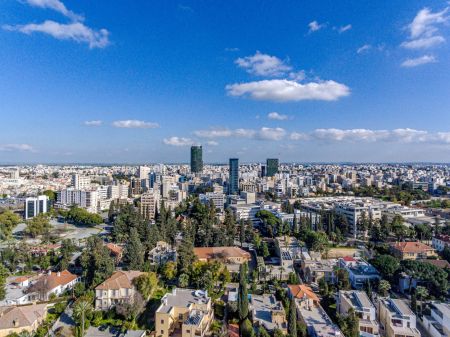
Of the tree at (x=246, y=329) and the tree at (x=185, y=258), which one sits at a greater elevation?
the tree at (x=185, y=258)

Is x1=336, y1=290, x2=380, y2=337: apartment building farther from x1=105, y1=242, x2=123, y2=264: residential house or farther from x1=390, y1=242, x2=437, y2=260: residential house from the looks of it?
x1=105, y1=242, x2=123, y2=264: residential house

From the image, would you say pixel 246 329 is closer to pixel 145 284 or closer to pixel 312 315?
pixel 312 315

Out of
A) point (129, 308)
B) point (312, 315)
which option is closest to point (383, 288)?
point (312, 315)

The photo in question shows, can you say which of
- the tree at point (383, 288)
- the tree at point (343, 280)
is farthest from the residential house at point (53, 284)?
the tree at point (383, 288)

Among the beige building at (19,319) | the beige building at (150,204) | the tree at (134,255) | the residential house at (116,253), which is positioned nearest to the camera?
the beige building at (19,319)

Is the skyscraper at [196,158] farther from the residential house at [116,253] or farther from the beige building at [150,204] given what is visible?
the residential house at [116,253]

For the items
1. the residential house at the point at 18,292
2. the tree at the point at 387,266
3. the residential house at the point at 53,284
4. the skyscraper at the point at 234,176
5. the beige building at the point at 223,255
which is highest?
the skyscraper at the point at 234,176

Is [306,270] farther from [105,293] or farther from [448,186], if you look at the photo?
[448,186]
